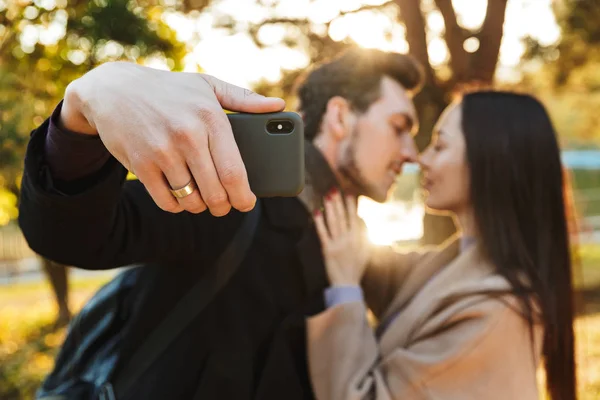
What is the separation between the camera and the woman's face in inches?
85.7

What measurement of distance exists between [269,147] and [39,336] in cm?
840

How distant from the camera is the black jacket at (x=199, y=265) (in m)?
1.05

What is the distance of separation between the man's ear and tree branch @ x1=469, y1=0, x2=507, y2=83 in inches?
76.3

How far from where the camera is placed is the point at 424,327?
1.86 m

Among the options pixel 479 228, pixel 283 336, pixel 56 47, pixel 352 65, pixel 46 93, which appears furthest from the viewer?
pixel 46 93

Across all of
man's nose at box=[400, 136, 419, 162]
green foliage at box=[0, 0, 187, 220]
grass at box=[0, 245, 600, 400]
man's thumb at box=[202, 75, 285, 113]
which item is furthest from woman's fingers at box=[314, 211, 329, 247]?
grass at box=[0, 245, 600, 400]

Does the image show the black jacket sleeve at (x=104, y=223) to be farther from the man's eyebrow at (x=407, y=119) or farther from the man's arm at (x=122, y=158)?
the man's eyebrow at (x=407, y=119)

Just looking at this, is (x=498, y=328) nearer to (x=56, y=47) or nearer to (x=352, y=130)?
(x=352, y=130)

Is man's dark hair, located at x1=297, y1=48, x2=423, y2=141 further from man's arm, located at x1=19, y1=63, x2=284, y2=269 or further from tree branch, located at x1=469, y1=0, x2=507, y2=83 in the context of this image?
→ tree branch, located at x1=469, y1=0, x2=507, y2=83

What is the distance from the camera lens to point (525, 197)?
2111 millimetres

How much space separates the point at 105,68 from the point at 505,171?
1558 millimetres

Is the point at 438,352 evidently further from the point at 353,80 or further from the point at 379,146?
the point at 353,80

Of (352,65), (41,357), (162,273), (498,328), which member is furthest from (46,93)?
(41,357)

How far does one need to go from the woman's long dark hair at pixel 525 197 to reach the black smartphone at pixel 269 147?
3.94 ft
